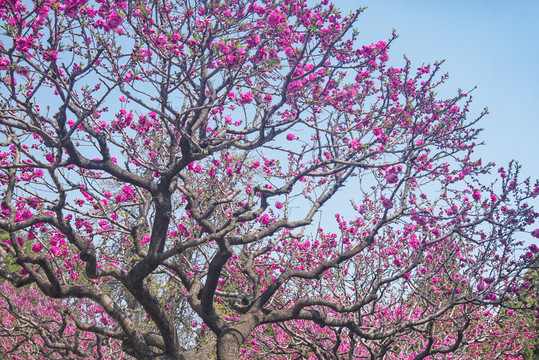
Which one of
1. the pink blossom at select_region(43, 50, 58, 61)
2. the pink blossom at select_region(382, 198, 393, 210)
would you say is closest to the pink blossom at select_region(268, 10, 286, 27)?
the pink blossom at select_region(43, 50, 58, 61)

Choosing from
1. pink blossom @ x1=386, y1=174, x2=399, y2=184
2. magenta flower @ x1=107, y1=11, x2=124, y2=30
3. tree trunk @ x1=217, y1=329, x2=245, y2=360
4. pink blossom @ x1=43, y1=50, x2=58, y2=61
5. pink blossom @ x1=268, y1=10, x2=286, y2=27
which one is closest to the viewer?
pink blossom @ x1=43, y1=50, x2=58, y2=61

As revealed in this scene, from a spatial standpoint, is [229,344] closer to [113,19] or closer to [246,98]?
[246,98]

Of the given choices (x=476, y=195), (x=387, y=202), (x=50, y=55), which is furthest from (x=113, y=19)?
(x=476, y=195)

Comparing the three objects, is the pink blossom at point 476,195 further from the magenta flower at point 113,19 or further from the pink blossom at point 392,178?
the magenta flower at point 113,19

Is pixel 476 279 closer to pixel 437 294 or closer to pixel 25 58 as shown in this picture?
pixel 437 294

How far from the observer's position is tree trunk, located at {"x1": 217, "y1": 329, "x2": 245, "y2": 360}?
6324mm

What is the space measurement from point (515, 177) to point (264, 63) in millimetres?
4478

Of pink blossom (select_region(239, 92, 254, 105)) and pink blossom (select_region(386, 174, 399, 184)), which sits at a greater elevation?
pink blossom (select_region(239, 92, 254, 105))

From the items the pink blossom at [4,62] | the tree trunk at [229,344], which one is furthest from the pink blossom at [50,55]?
the tree trunk at [229,344]

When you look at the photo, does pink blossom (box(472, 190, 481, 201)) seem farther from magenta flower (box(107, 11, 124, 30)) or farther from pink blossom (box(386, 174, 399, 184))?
magenta flower (box(107, 11, 124, 30))

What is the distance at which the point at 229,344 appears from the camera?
6406mm

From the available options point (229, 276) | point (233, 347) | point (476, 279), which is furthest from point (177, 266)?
point (476, 279)

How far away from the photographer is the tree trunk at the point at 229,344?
20.7 feet

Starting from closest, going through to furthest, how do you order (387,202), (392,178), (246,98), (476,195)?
(246,98) → (387,202) → (392,178) → (476,195)
